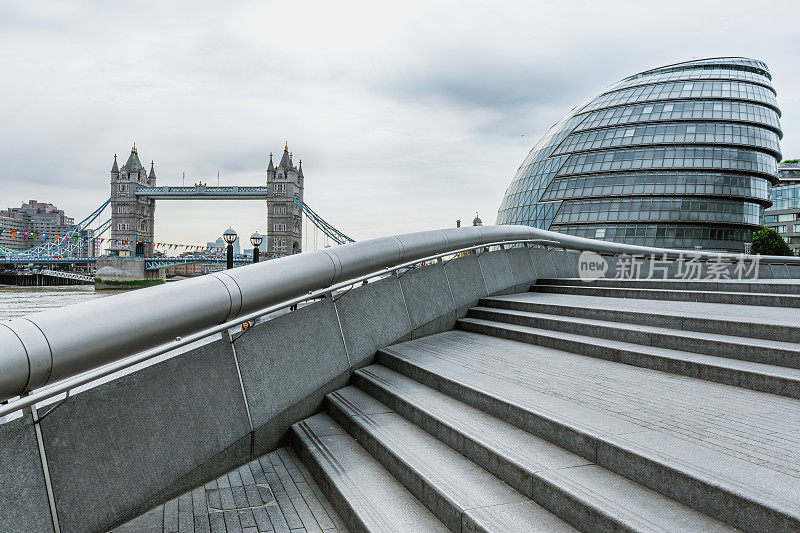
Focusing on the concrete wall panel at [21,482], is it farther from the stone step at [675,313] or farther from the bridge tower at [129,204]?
the bridge tower at [129,204]

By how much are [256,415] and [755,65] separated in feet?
193

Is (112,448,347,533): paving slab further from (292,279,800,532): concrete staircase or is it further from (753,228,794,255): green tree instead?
(753,228,794,255): green tree

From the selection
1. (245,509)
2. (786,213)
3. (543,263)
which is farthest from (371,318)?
(786,213)

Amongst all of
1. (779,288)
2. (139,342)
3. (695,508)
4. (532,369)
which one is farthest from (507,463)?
(779,288)

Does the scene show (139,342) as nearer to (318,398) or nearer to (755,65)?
(318,398)

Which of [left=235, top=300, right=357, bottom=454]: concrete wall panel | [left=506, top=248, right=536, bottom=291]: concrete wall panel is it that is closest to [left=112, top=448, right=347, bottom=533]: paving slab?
[left=235, top=300, right=357, bottom=454]: concrete wall panel

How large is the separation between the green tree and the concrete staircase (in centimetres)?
4775

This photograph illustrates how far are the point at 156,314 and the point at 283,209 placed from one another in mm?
100611

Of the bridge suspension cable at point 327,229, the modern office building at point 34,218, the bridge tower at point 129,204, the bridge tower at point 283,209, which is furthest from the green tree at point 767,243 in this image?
the modern office building at point 34,218

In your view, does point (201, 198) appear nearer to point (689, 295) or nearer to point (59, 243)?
point (59, 243)

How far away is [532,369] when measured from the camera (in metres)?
4.94

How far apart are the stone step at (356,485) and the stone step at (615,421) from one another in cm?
89

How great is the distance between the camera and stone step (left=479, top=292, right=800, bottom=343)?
492 centimetres

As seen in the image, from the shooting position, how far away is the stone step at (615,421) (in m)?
2.46
